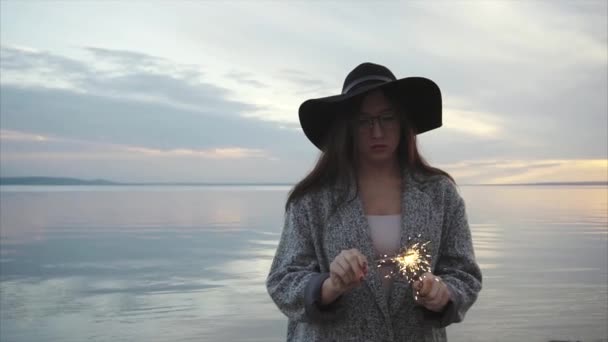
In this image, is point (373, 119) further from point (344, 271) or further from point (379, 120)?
point (344, 271)

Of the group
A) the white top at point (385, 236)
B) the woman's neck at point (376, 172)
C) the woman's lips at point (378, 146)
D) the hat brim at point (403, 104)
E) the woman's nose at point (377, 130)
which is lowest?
the white top at point (385, 236)

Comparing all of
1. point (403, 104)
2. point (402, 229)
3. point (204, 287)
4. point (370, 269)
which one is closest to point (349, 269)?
point (370, 269)

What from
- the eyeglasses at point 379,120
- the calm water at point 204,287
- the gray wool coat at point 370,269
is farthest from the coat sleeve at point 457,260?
the calm water at point 204,287

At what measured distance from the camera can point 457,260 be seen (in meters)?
2.48

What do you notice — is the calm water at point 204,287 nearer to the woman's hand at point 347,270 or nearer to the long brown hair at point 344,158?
the long brown hair at point 344,158

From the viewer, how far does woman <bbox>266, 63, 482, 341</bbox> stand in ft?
7.70

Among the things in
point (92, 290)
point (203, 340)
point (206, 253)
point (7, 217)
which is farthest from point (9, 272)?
point (7, 217)

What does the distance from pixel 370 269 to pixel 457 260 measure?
380 millimetres

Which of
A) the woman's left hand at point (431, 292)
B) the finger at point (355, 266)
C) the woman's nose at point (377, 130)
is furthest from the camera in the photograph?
the woman's nose at point (377, 130)

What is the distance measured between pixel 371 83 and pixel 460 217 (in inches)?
25.9

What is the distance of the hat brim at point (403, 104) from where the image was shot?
2529mm

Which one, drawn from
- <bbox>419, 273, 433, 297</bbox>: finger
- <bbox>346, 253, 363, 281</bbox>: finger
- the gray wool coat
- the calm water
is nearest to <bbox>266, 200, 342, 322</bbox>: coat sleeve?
the gray wool coat

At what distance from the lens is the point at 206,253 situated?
16188 millimetres

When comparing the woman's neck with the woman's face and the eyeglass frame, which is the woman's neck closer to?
the woman's face
